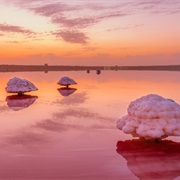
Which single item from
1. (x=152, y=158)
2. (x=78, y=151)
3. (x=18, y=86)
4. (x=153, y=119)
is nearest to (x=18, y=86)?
(x=18, y=86)

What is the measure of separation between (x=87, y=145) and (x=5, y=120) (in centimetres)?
796

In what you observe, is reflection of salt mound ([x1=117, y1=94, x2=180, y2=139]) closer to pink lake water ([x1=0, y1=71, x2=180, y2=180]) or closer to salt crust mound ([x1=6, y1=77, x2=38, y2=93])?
pink lake water ([x1=0, y1=71, x2=180, y2=180])

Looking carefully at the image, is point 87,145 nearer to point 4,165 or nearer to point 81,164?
point 81,164

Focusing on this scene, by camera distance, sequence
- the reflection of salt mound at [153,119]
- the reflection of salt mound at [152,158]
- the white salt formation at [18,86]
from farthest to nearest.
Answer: the white salt formation at [18,86], the reflection of salt mound at [153,119], the reflection of salt mound at [152,158]

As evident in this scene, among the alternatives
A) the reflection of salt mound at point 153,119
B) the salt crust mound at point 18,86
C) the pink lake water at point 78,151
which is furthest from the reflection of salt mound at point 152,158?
the salt crust mound at point 18,86

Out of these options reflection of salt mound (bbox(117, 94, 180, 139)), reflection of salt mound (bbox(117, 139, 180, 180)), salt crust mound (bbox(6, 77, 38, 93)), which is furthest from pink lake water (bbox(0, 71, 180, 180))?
salt crust mound (bbox(6, 77, 38, 93))

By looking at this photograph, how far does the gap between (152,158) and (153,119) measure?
6.27 feet

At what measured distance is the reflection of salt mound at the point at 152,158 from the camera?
33.8 ft

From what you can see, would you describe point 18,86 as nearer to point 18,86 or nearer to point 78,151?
point 18,86

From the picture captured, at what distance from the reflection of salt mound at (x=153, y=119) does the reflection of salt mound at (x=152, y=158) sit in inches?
20.9

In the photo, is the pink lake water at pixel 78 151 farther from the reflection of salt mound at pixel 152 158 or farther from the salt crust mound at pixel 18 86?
the salt crust mound at pixel 18 86

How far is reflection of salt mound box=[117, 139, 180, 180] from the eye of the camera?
33.8 feet

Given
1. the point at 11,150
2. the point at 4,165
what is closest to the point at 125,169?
the point at 4,165

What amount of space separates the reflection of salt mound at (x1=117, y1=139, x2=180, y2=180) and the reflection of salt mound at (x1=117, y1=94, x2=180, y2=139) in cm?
53
